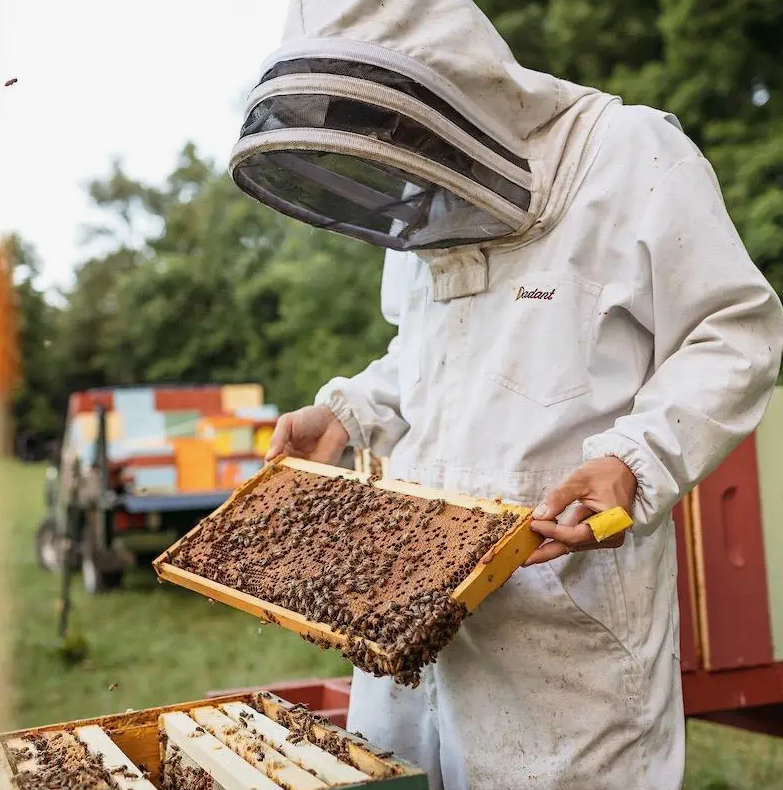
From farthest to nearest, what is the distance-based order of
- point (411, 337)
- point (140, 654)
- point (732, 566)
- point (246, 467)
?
point (246, 467) < point (140, 654) < point (732, 566) < point (411, 337)

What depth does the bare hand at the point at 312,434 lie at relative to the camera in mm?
2230

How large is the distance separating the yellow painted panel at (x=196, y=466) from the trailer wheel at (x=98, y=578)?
94 cm

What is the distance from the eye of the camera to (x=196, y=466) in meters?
7.51

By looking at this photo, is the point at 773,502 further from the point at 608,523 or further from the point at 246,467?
the point at 246,467

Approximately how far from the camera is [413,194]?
1902 mm

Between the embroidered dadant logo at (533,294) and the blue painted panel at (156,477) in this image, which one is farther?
the blue painted panel at (156,477)

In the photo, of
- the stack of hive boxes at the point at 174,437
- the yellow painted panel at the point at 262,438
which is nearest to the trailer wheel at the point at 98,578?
the stack of hive boxes at the point at 174,437

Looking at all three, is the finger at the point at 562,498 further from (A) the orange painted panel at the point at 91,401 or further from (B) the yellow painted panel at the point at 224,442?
(A) the orange painted panel at the point at 91,401

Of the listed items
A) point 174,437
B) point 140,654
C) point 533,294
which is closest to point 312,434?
point 533,294

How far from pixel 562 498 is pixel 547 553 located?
0.09m

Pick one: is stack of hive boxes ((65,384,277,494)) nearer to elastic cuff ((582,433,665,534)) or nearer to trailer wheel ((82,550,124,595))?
trailer wheel ((82,550,124,595))

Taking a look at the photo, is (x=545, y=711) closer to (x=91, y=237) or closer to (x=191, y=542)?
(x=191, y=542)

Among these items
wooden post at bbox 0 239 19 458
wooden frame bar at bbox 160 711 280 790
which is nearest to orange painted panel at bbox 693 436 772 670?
wooden frame bar at bbox 160 711 280 790

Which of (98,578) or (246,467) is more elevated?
(246,467)
